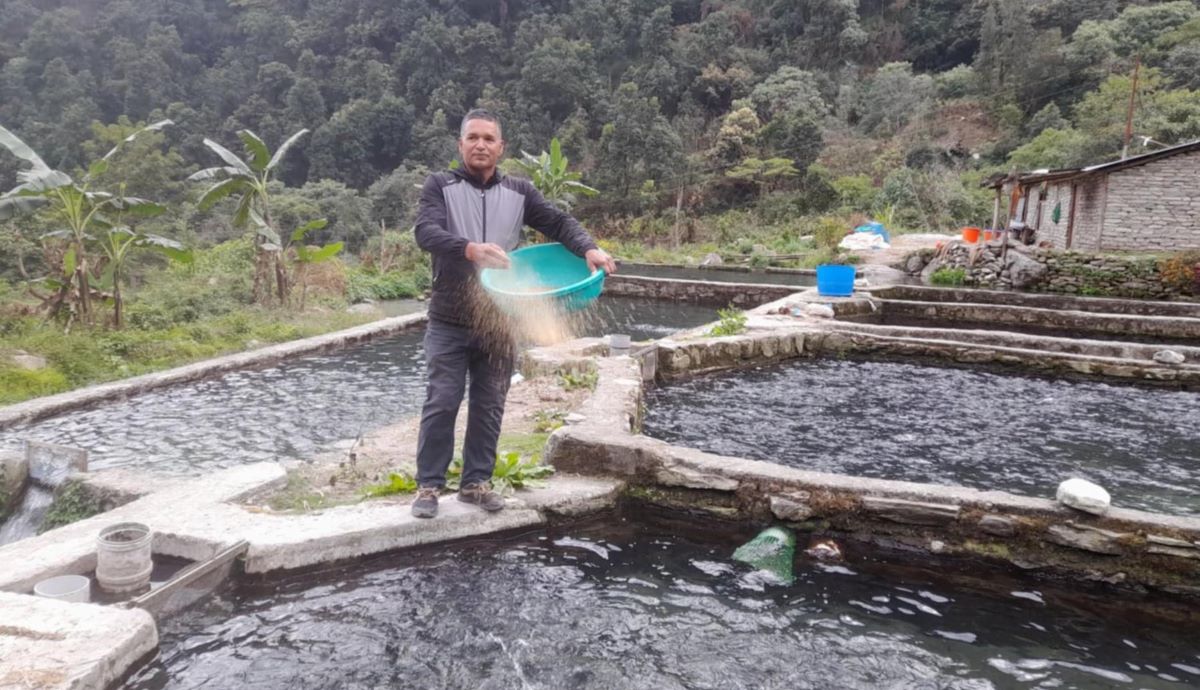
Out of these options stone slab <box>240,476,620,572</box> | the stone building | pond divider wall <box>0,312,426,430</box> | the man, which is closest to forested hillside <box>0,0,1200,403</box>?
pond divider wall <box>0,312,426,430</box>

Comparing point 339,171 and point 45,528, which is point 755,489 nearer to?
point 45,528

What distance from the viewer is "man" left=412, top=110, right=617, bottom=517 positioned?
3.17 meters

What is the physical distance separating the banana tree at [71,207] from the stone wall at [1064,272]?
14219 mm

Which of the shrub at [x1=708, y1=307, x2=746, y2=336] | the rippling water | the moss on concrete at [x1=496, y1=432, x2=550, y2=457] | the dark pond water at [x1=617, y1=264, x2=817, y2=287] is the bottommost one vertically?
the rippling water

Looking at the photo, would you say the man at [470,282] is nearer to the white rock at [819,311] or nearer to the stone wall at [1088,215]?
the white rock at [819,311]

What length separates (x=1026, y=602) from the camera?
3121mm

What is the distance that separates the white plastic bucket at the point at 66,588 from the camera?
8.13 ft

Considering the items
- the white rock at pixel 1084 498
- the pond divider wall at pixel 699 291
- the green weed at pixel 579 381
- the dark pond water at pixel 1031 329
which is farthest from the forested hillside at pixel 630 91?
the white rock at pixel 1084 498

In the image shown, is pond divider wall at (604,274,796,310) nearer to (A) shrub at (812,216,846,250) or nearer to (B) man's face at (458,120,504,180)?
(A) shrub at (812,216,846,250)

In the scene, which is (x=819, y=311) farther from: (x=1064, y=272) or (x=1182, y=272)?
(x=1182, y=272)

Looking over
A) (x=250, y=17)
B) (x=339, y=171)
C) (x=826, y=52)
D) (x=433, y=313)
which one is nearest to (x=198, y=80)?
(x=250, y=17)

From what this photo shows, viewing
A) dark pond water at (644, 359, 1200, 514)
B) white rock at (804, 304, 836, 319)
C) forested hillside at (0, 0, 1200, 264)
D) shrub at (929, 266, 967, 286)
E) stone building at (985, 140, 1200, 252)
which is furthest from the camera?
forested hillside at (0, 0, 1200, 264)

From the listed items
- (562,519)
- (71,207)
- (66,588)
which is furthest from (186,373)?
(562,519)

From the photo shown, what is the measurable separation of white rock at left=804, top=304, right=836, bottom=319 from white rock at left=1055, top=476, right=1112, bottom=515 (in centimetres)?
673
